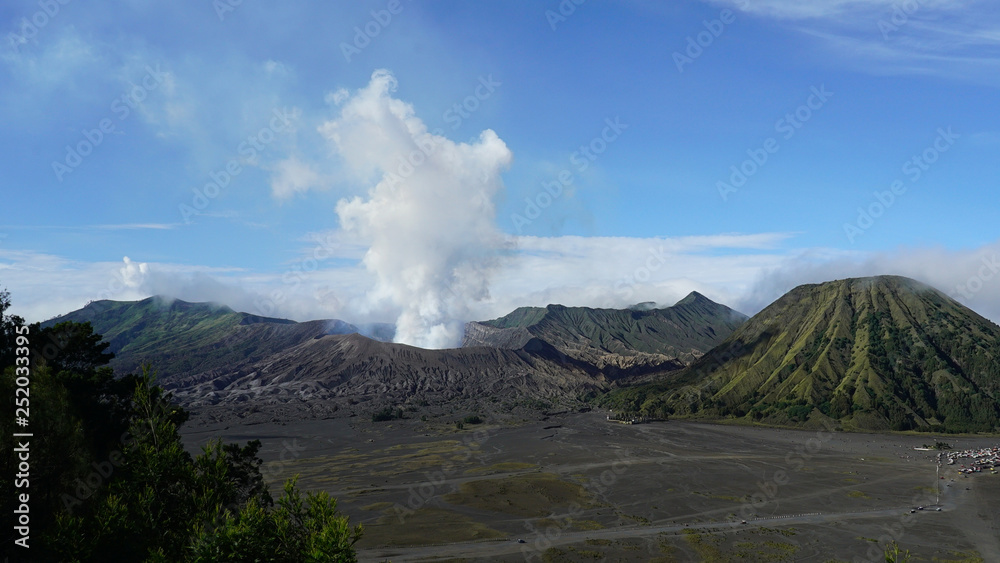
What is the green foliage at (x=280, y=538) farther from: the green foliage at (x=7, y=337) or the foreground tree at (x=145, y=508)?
the green foliage at (x=7, y=337)

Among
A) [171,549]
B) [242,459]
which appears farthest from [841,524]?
[171,549]

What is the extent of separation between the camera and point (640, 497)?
97812mm

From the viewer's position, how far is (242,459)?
5131cm

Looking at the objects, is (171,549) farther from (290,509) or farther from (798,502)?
(798,502)

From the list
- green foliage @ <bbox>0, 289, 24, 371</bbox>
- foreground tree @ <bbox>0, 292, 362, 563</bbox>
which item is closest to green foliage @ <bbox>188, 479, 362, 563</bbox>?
foreground tree @ <bbox>0, 292, 362, 563</bbox>

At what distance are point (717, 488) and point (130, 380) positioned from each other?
99.2 metres

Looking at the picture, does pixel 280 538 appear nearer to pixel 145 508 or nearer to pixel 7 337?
pixel 145 508

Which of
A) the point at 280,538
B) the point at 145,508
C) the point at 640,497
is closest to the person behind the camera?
the point at 280,538

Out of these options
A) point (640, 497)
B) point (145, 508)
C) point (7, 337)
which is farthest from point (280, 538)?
point (640, 497)

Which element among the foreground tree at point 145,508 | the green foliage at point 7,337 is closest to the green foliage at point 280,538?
the foreground tree at point 145,508

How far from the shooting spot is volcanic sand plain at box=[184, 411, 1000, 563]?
69.8m

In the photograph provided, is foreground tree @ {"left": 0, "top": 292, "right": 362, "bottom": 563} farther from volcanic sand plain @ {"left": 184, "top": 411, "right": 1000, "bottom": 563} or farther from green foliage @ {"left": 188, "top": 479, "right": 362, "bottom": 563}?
volcanic sand plain @ {"left": 184, "top": 411, "right": 1000, "bottom": 563}

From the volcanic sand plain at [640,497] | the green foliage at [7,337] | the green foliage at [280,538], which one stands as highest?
the green foliage at [7,337]

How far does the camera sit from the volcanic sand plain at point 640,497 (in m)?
69.8
